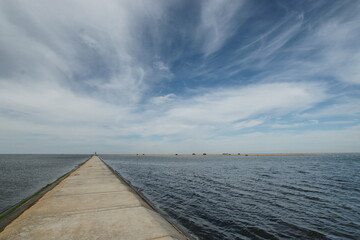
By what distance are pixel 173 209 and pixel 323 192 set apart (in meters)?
13.2

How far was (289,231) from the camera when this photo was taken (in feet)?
26.1

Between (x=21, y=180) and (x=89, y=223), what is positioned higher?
(x=89, y=223)

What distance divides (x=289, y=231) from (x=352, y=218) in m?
4.41

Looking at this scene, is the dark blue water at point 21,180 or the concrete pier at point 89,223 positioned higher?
the concrete pier at point 89,223

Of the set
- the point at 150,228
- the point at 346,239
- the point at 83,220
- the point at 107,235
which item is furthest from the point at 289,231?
the point at 83,220

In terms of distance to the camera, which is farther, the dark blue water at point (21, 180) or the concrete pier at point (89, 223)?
the dark blue water at point (21, 180)

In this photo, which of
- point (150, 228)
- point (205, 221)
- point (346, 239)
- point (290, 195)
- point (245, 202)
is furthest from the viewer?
point (290, 195)

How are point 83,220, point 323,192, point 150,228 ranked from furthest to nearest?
1. point 323,192
2. point 83,220
3. point 150,228

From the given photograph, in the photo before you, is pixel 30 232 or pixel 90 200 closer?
pixel 30 232

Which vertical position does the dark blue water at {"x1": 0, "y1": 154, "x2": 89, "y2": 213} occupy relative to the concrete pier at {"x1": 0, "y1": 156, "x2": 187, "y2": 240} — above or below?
below

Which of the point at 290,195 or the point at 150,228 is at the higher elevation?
the point at 150,228

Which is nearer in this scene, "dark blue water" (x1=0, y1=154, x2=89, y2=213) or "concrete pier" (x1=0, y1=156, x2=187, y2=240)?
"concrete pier" (x1=0, y1=156, x2=187, y2=240)

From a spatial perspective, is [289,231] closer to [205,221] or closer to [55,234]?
[205,221]

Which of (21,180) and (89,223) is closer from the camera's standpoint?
(89,223)
